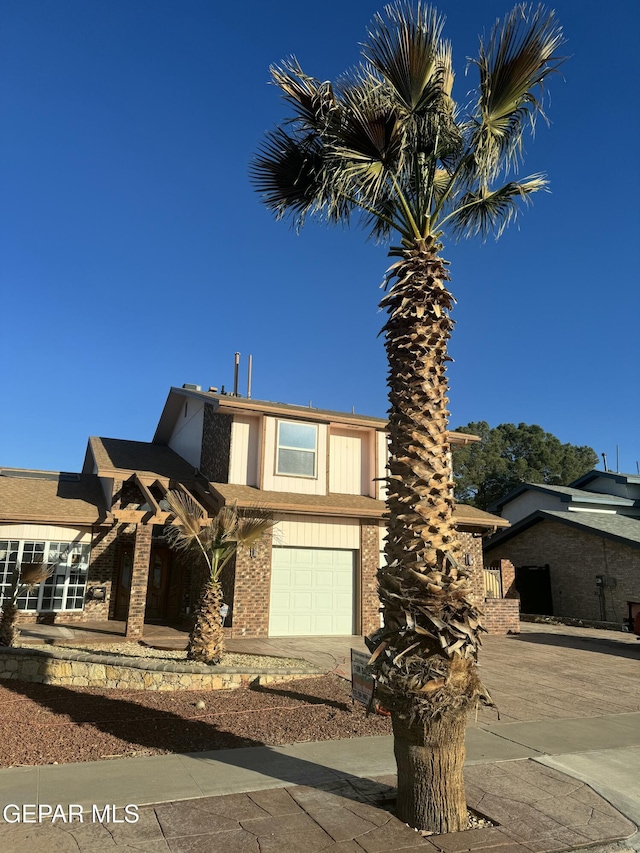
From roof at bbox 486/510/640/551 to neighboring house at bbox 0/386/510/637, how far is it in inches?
243

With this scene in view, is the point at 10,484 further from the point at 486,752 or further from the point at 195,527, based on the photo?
the point at 486,752

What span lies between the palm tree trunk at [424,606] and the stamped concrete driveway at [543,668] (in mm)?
1593

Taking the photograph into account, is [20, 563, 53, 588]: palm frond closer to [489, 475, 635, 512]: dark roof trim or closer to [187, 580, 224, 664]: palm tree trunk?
[187, 580, 224, 664]: palm tree trunk

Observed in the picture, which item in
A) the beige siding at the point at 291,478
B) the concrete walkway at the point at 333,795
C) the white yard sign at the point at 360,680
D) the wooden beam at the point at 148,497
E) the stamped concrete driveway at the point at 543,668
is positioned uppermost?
the beige siding at the point at 291,478

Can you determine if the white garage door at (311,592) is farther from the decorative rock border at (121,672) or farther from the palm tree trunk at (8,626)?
the palm tree trunk at (8,626)

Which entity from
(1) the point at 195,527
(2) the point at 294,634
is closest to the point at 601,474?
(2) the point at 294,634

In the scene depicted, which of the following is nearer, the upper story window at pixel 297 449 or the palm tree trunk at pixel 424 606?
the palm tree trunk at pixel 424 606

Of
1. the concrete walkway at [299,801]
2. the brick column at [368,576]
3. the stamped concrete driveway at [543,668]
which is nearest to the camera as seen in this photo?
the concrete walkway at [299,801]

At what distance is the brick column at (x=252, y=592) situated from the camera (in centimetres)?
1438

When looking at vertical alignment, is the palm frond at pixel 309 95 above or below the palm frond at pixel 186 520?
above

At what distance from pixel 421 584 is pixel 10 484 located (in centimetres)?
1516

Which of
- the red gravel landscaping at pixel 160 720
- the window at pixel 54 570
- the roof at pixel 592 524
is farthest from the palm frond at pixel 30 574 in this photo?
the roof at pixel 592 524

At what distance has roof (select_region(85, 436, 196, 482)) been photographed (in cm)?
1627

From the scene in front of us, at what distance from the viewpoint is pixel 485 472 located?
152 feet
